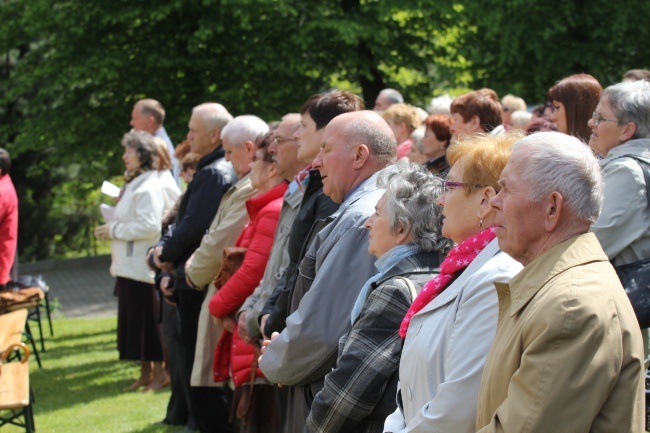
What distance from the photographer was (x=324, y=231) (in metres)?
4.63

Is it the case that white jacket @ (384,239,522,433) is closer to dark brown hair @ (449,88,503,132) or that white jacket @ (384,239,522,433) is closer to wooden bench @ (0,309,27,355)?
dark brown hair @ (449,88,503,132)

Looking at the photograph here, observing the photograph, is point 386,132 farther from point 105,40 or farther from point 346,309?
point 105,40

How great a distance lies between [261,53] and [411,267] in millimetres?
14175

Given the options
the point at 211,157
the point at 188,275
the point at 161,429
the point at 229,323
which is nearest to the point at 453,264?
the point at 229,323

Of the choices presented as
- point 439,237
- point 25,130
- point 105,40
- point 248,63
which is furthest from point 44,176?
point 439,237

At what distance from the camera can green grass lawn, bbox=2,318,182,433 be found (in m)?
8.40

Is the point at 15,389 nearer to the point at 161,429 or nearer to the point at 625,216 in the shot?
the point at 161,429

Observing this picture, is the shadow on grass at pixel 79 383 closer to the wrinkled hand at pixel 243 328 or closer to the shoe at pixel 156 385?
the shoe at pixel 156 385

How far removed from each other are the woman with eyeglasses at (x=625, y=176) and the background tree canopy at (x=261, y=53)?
473 inches

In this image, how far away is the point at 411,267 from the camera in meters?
3.85

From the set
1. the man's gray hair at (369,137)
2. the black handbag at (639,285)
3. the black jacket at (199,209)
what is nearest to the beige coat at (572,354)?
the black handbag at (639,285)

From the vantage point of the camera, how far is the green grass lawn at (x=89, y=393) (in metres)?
8.40

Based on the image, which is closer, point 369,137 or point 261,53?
point 369,137

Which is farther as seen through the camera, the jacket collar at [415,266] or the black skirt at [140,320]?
the black skirt at [140,320]
